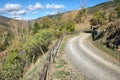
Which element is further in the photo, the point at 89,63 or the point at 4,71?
the point at 4,71

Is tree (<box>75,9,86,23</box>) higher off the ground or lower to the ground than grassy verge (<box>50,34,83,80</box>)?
higher

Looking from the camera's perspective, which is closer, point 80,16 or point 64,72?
point 64,72

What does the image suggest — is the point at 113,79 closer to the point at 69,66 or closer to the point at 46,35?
the point at 69,66

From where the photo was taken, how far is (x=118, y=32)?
2722 cm

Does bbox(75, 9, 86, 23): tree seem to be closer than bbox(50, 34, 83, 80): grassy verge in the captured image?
No

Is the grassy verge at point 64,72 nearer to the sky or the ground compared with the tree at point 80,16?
nearer to the ground

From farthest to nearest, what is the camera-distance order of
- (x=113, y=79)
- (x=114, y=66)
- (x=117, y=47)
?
(x=117, y=47), (x=114, y=66), (x=113, y=79)

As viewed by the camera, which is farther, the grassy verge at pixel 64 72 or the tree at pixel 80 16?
the tree at pixel 80 16

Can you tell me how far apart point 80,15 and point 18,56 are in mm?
92718

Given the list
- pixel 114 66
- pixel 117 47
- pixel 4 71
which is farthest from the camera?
pixel 4 71

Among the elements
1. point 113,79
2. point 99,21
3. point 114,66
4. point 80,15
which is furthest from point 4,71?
point 80,15

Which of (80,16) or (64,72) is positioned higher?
(80,16)

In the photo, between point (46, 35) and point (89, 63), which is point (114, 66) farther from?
point (46, 35)

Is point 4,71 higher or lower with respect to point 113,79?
lower
